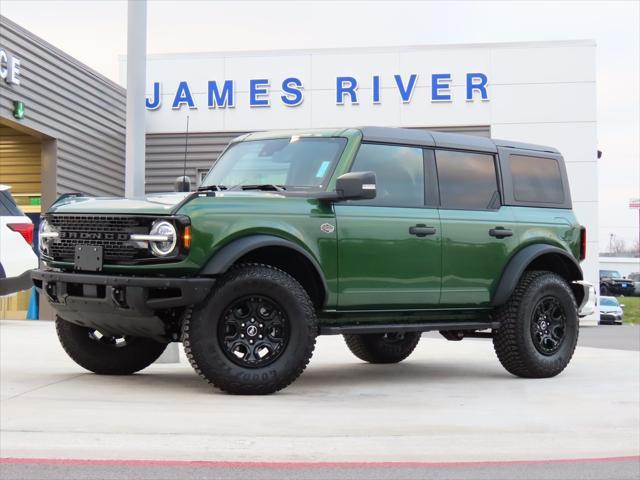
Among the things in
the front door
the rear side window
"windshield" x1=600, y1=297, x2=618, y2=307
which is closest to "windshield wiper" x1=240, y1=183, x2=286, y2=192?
the front door

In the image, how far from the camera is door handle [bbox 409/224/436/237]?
8.10m

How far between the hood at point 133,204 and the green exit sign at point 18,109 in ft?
40.2

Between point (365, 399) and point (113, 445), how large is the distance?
2491 mm

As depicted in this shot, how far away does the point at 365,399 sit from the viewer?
7453mm

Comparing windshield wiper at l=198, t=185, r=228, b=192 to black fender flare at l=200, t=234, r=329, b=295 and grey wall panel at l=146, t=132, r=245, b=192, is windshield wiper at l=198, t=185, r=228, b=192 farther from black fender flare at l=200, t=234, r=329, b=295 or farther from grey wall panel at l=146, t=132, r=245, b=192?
grey wall panel at l=146, t=132, r=245, b=192

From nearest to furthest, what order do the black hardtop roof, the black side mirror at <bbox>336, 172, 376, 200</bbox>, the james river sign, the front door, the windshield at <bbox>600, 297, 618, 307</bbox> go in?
the black side mirror at <bbox>336, 172, 376, 200</bbox>
the front door
the black hardtop roof
the james river sign
the windshield at <bbox>600, 297, 618, 307</bbox>

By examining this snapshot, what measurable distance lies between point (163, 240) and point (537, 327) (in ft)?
12.1

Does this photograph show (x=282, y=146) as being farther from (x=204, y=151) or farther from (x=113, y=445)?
(x=204, y=151)

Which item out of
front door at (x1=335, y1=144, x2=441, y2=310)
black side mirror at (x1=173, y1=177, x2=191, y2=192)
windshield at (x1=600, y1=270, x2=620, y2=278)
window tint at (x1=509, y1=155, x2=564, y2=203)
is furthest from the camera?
windshield at (x1=600, y1=270, x2=620, y2=278)

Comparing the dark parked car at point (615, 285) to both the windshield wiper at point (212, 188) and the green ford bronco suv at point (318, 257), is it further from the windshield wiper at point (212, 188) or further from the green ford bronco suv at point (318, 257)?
the windshield wiper at point (212, 188)

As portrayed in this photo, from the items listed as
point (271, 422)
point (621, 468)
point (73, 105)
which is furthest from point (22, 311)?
point (621, 468)

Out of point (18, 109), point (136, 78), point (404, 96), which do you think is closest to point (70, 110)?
point (18, 109)

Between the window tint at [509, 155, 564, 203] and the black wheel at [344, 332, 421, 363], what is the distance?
78.2 inches

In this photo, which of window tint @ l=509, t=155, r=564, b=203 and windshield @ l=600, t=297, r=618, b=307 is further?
windshield @ l=600, t=297, r=618, b=307
